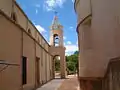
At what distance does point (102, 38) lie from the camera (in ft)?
25.2

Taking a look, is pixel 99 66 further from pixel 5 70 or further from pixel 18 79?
pixel 18 79

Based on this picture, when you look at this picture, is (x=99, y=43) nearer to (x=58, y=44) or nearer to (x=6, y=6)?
(x=6, y=6)

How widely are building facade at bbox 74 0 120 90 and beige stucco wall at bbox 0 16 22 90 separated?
2956mm

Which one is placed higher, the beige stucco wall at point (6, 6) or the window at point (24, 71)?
the beige stucco wall at point (6, 6)

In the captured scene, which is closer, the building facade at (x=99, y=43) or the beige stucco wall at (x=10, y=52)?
the building facade at (x=99, y=43)

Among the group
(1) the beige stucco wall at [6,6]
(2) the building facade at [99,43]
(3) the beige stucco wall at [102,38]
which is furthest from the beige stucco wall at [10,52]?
(3) the beige stucco wall at [102,38]

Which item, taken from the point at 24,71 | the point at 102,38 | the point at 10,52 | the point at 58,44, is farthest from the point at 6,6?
the point at 58,44

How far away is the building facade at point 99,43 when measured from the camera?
6756mm

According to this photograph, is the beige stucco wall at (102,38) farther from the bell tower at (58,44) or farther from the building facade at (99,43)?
the bell tower at (58,44)

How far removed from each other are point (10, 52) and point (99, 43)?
4.09 meters

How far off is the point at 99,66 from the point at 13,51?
14.4ft

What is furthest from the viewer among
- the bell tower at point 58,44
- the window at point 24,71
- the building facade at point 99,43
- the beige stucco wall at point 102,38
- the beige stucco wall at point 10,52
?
the bell tower at point 58,44

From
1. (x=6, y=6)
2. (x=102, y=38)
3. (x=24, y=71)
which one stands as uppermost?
(x=6, y=6)

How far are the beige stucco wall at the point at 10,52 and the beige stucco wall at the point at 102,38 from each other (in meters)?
3.07
